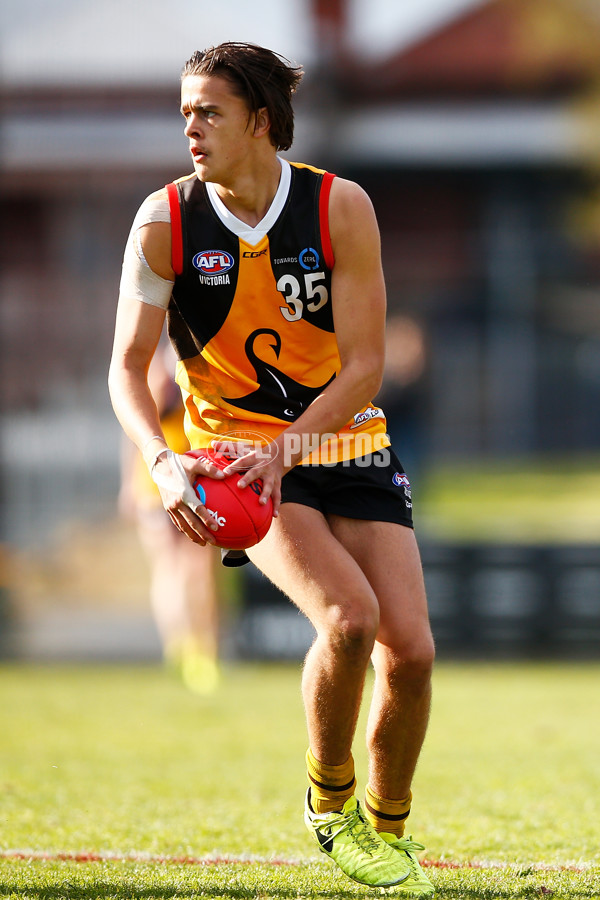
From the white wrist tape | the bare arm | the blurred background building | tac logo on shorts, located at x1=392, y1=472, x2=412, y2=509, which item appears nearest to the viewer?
the white wrist tape

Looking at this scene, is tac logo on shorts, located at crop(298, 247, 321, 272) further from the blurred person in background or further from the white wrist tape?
the blurred person in background

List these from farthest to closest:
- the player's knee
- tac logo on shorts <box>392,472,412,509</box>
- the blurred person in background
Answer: the blurred person in background → tac logo on shorts <box>392,472,412,509</box> → the player's knee

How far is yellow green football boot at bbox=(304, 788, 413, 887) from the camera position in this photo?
3.53 m

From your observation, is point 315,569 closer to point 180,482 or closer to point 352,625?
point 352,625

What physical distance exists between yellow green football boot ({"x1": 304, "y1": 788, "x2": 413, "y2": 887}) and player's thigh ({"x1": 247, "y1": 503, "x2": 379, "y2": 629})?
0.63m

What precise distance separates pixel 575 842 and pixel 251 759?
256 cm

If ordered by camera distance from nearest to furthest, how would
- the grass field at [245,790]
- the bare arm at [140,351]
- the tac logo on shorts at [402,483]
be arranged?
the bare arm at [140,351], the grass field at [245,790], the tac logo on shorts at [402,483]

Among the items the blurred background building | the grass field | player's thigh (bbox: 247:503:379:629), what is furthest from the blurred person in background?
the blurred background building

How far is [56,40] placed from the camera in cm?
2556

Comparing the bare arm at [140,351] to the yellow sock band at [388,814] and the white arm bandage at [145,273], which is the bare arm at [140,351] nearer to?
the white arm bandage at [145,273]

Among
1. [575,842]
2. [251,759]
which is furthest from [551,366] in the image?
[575,842]

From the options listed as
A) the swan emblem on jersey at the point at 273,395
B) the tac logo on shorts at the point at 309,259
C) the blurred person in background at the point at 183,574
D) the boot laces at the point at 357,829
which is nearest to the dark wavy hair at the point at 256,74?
the tac logo on shorts at the point at 309,259

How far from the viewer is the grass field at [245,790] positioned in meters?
3.72

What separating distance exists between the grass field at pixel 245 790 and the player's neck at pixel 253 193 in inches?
81.6
